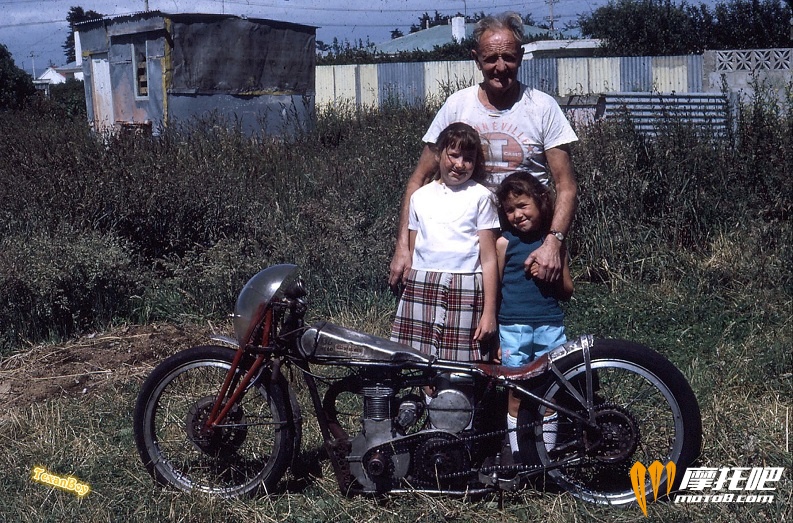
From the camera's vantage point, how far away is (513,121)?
392cm

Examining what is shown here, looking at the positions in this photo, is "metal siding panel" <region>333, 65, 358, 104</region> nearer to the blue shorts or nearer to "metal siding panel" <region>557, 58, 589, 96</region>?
"metal siding panel" <region>557, 58, 589, 96</region>

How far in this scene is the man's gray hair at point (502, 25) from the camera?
3904 mm

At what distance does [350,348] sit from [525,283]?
0.84 meters

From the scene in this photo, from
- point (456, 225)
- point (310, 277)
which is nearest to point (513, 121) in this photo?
point (456, 225)

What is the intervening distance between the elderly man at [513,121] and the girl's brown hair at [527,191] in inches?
2.1

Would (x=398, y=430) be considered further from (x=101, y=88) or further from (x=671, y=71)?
(x=671, y=71)

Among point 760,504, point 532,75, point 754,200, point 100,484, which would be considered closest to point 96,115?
point 532,75

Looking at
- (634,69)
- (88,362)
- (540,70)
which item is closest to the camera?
(88,362)

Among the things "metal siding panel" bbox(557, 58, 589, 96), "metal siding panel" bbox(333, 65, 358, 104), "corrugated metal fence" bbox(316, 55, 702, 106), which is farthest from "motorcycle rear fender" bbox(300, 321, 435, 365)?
"metal siding panel" bbox(333, 65, 358, 104)

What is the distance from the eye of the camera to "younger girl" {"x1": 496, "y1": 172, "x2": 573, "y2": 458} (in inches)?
151

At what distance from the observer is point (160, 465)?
3.96m

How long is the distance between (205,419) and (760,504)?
2.38 meters

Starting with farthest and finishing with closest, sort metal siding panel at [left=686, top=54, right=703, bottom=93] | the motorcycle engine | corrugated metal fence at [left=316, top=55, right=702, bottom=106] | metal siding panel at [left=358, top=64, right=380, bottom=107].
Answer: metal siding panel at [left=358, top=64, right=380, bottom=107] < corrugated metal fence at [left=316, top=55, right=702, bottom=106] < metal siding panel at [left=686, top=54, right=703, bottom=93] < the motorcycle engine

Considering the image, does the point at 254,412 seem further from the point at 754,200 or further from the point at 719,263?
the point at 754,200
